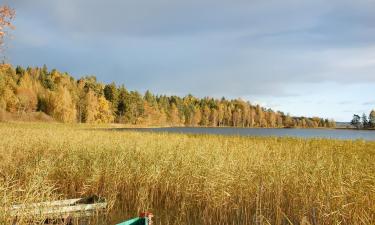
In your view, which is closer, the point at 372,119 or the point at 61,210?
the point at 61,210

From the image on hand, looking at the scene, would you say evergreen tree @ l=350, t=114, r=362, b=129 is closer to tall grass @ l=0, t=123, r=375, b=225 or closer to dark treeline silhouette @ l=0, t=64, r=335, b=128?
dark treeline silhouette @ l=0, t=64, r=335, b=128

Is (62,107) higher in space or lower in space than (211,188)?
higher

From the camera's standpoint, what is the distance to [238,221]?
7211 millimetres

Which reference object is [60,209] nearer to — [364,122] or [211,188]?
[211,188]

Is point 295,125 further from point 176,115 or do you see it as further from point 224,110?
point 176,115

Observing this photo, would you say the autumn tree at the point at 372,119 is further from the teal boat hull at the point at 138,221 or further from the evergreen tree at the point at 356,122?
the teal boat hull at the point at 138,221

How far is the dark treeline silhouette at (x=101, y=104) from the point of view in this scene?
7300cm

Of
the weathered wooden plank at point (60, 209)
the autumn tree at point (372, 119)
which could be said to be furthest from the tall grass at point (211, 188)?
the autumn tree at point (372, 119)

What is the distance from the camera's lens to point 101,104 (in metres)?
88.2

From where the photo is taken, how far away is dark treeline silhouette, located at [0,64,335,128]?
73.0 meters

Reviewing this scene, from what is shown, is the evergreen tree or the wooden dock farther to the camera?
the evergreen tree

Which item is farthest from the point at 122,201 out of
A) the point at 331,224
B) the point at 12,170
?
the point at 331,224

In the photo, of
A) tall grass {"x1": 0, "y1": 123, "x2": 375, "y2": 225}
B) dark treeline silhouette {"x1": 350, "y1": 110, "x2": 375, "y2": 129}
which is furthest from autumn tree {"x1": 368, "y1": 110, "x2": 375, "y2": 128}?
tall grass {"x1": 0, "y1": 123, "x2": 375, "y2": 225}

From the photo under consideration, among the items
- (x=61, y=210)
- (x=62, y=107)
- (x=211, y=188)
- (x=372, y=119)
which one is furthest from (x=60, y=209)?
(x=372, y=119)
